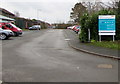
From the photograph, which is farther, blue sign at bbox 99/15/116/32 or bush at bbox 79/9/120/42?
bush at bbox 79/9/120/42

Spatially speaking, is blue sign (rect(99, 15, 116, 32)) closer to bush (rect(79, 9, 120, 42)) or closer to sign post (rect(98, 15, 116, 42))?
sign post (rect(98, 15, 116, 42))

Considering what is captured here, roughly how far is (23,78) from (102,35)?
1265 centimetres

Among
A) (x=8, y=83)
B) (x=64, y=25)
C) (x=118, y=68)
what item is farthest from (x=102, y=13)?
(x=64, y=25)

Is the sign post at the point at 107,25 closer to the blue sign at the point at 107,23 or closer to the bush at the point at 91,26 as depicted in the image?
the blue sign at the point at 107,23

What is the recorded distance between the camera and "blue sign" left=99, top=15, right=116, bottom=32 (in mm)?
17016

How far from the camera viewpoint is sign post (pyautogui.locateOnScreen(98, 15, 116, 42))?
17016mm

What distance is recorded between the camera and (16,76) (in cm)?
650

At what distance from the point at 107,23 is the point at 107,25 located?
17cm

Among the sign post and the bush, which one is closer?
the sign post

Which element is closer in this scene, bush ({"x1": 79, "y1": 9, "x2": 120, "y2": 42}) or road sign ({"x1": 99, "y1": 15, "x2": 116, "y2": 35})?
road sign ({"x1": 99, "y1": 15, "x2": 116, "y2": 35})

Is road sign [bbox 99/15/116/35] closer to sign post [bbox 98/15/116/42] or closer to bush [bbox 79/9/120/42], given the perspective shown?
sign post [bbox 98/15/116/42]

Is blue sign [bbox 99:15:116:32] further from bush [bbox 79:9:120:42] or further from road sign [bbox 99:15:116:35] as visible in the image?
bush [bbox 79:9:120:42]

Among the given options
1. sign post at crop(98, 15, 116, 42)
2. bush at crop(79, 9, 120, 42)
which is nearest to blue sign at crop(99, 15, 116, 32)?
sign post at crop(98, 15, 116, 42)

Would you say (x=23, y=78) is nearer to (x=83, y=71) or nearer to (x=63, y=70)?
(x=63, y=70)
